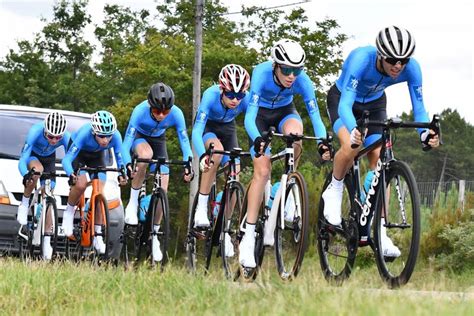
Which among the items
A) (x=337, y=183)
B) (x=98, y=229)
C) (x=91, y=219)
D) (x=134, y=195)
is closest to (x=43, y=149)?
(x=91, y=219)

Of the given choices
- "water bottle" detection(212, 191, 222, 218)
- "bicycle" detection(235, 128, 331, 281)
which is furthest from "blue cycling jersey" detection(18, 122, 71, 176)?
"bicycle" detection(235, 128, 331, 281)

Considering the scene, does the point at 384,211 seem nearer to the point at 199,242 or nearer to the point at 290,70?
the point at 290,70

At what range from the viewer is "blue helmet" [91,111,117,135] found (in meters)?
12.6

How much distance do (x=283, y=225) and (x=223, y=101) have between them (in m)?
2.50

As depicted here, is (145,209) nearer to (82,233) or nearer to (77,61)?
(82,233)

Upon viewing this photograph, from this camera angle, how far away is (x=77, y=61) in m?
54.6

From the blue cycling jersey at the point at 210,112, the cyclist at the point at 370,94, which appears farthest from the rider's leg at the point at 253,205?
the blue cycling jersey at the point at 210,112

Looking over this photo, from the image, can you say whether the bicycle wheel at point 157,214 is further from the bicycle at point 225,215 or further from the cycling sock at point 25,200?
the cycling sock at point 25,200

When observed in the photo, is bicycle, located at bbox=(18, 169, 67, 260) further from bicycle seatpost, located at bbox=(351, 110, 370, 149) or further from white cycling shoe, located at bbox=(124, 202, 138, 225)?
bicycle seatpost, located at bbox=(351, 110, 370, 149)

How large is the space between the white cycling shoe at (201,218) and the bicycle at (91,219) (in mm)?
1554

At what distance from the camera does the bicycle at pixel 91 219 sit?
41.6 feet

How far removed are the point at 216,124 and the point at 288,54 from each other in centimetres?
251

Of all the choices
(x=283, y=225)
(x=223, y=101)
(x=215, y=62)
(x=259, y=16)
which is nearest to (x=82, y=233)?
(x=223, y=101)

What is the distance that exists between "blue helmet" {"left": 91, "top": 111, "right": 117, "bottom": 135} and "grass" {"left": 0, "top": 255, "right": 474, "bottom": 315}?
3593 millimetres
